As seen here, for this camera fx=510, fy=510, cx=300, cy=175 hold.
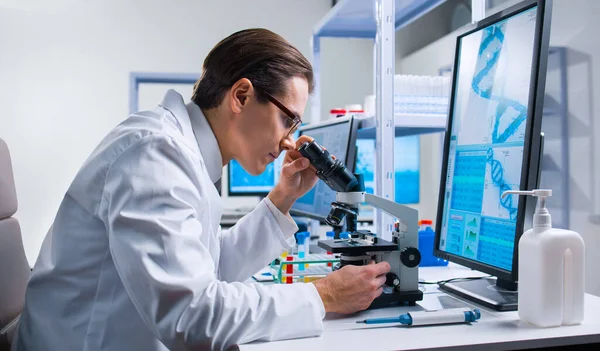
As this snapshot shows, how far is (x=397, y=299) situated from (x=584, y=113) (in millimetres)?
1996

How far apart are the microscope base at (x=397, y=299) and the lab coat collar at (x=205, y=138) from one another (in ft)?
1.64

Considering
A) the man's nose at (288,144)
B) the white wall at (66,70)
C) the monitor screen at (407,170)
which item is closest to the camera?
the man's nose at (288,144)

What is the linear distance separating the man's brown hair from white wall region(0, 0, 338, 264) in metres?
3.32

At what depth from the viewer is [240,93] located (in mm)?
1146

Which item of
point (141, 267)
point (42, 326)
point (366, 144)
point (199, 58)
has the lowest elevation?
point (42, 326)

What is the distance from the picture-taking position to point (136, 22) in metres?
4.32

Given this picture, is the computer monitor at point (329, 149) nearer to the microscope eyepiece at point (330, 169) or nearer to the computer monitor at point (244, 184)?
the microscope eyepiece at point (330, 169)

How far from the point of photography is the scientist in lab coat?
87 cm

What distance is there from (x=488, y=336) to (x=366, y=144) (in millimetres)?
2291

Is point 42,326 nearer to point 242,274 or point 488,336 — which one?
point 242,274

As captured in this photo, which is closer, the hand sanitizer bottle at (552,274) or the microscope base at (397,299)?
the hand sanitizer bottle at (552,274)

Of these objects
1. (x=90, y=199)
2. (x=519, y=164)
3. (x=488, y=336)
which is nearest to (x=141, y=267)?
(x=90, y=199)

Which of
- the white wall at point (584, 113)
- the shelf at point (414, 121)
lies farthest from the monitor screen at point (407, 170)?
the shelf at point (414, 121)

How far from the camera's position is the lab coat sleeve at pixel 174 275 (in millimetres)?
854
